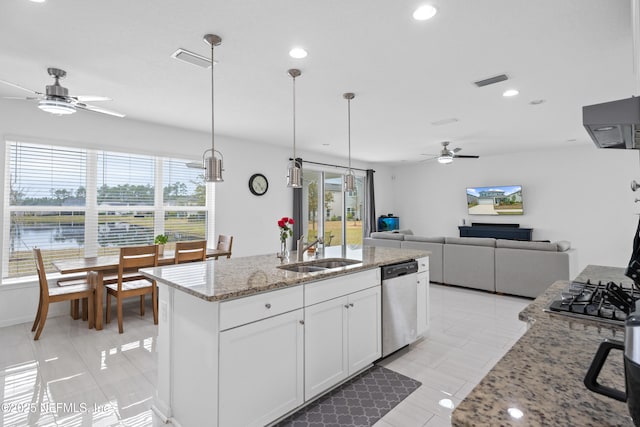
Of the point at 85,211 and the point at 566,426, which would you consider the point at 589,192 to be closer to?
the point at 566,426

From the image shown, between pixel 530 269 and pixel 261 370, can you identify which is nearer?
pixel 261 370

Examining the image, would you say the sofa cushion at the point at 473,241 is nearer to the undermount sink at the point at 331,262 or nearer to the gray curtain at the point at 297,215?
Result: the gray curtain at the point at 297,215

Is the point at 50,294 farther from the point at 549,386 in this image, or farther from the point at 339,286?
the point at 549,386

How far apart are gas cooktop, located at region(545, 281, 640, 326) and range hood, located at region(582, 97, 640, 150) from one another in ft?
2.12

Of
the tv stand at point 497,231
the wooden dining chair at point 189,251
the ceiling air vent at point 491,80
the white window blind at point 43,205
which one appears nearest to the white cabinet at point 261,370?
the wooden dining chair at point 189,251

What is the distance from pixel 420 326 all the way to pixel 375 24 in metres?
2.74

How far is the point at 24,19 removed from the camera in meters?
2.22

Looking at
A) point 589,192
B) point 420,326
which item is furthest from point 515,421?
point 589,192

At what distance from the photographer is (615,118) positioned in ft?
2.81

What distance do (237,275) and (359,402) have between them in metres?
1.24

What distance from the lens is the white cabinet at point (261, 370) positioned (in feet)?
5.68

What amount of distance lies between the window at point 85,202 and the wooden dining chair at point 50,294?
0.67m

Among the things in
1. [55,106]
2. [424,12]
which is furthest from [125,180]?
[424,12]

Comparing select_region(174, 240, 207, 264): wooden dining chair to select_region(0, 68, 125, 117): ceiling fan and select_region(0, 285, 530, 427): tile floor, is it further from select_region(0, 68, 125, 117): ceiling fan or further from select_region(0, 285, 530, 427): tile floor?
select_region(0, 68, 125, 117): ceiling fan
